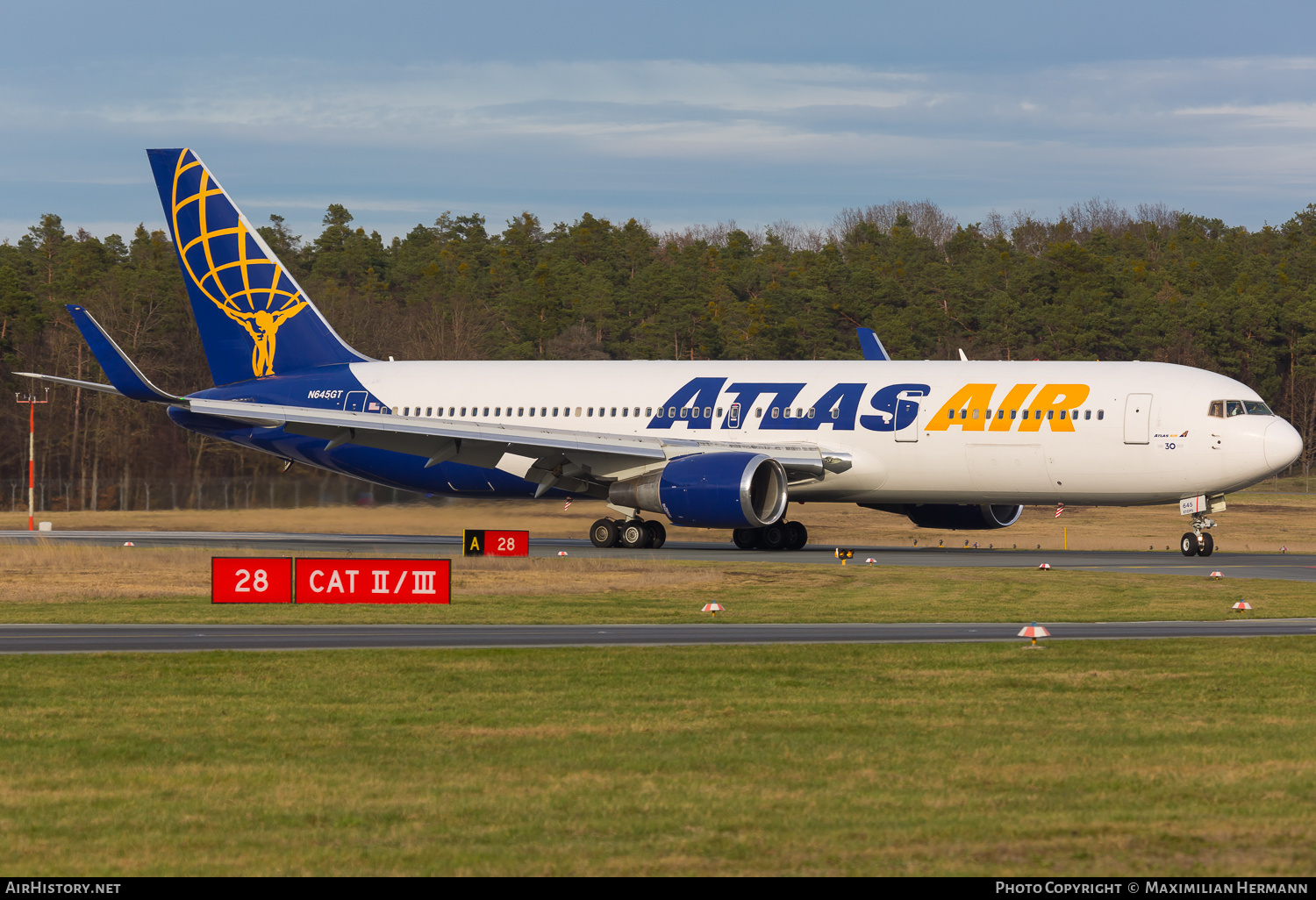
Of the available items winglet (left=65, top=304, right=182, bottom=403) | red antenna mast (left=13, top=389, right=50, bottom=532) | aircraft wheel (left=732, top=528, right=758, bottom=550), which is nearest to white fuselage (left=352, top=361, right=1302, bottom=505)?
aircraft wheel (left=732, top=528, right=758, bottom=550)

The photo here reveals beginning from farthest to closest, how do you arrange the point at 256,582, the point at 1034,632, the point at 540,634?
the point at 256,582 < the point at 540,634 < the point at 1034,632

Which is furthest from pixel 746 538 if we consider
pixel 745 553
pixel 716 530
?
pixel 716 530

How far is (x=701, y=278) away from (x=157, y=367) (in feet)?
124

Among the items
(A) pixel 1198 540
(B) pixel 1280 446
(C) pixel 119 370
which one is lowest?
(A) pixel 1198 540

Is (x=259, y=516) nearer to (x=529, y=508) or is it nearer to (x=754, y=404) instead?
(x=529, y=508)

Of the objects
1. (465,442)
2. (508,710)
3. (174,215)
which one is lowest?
(508,710)

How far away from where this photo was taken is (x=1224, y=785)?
9633 millimetres

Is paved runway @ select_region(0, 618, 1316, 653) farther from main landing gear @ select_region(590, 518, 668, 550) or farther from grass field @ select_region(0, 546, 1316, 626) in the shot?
main landing gear @ select_region(590, 518, 668, 550)

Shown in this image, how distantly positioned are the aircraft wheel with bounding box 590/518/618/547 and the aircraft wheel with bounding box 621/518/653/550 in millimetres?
347

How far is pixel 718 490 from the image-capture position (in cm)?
3156

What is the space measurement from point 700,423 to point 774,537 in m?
3.27

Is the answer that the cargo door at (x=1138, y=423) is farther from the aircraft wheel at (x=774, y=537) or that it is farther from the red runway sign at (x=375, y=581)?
the red runway sign at (x=375, y=581)

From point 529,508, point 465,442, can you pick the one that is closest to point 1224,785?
point 465,442

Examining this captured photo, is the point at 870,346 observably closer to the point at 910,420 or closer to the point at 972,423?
the point at 910,420
